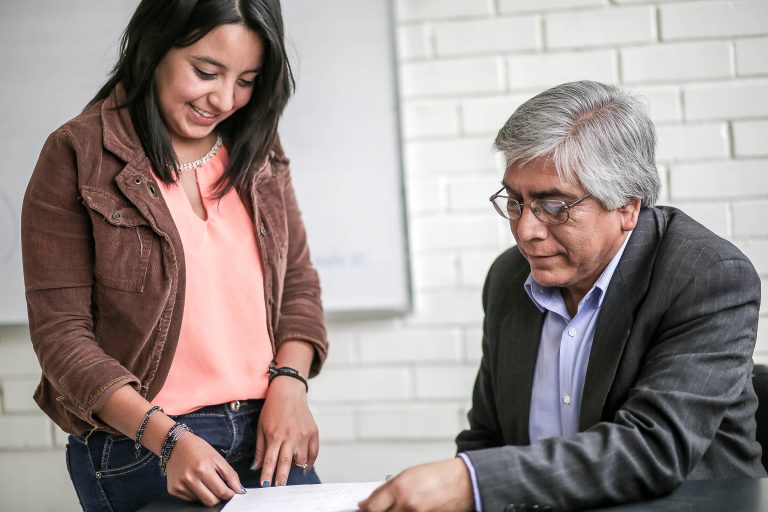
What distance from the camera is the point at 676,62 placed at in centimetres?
232

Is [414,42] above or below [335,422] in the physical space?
above

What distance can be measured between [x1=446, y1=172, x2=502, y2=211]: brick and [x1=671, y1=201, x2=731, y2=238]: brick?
1.63 ft

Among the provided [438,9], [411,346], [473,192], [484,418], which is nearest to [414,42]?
[438,9]

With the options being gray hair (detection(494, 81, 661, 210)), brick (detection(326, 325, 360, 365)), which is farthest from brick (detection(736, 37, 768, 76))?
brick (detection(326, 325, 360, 365))

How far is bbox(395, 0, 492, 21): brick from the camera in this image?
2.36m

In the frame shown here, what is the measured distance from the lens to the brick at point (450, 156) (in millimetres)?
2395

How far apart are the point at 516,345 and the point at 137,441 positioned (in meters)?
0.68

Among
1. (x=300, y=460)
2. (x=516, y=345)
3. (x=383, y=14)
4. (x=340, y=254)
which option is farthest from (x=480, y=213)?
(x=300, y=460)

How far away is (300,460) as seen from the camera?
4.91ft

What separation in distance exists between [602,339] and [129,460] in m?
0.81

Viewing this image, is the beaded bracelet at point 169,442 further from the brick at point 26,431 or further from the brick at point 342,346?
the brick at point 26,431

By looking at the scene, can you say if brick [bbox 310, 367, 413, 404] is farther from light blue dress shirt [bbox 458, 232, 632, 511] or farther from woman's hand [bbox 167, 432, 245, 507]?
woman's hand [bbox 167, 432, 245, 507]

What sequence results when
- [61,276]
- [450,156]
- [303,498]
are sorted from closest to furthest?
[303,498], [61,276], [450,156]

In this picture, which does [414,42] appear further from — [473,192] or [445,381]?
[445,381]
